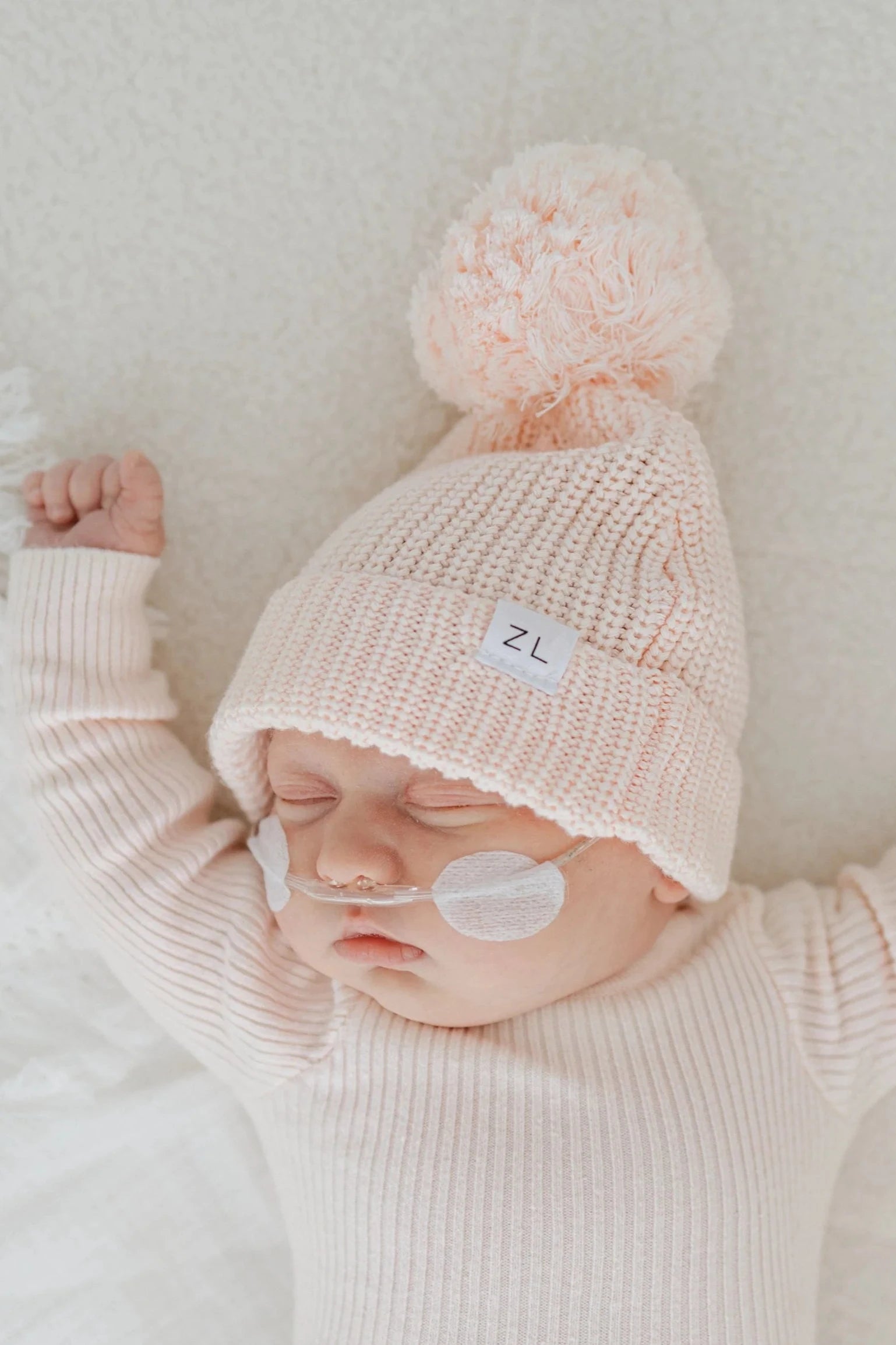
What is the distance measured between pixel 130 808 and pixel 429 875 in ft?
1.28

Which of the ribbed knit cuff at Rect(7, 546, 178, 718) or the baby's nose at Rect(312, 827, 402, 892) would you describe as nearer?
the baby's nose at Rect(312, 827, 402, 892)

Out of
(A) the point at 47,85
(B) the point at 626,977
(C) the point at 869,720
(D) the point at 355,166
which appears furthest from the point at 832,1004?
(A) the point at 47,85

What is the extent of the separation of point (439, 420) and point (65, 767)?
62cm

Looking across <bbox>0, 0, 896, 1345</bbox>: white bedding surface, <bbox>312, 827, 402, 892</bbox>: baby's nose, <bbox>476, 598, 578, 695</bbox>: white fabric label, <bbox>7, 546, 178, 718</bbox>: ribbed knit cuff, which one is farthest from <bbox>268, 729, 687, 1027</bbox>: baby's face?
<bbox>0, 0, 896, 1345</bbox>: white bedding surface

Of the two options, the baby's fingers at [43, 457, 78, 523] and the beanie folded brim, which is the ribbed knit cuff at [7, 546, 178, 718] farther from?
the beanie folded brim

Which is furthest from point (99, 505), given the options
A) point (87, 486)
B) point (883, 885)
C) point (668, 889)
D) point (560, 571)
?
point (883, 885)

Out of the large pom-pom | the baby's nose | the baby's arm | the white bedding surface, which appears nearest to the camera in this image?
the baby's nose

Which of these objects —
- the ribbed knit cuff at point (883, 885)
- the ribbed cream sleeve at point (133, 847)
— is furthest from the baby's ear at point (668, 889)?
the ribbed cream sleeve at point (133, 847)

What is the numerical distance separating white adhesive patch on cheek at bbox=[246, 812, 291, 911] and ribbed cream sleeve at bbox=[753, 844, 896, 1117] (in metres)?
0.53

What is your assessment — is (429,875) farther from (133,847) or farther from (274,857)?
(133,847)

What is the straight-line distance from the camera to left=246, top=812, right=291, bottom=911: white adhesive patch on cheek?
1231mm

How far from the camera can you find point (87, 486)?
1360mm

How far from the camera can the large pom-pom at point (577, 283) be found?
1189mm

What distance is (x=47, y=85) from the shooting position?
4.81 ft
